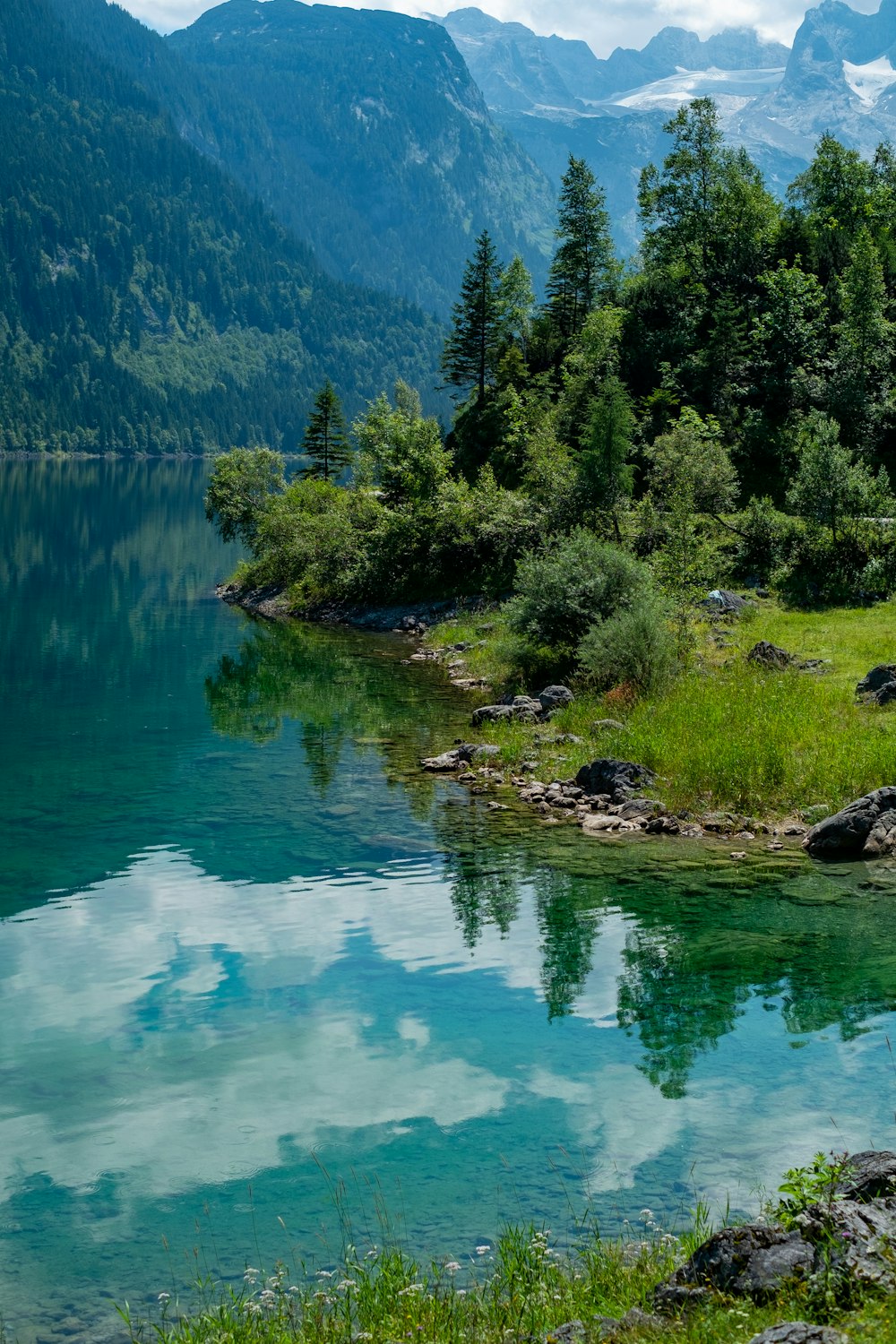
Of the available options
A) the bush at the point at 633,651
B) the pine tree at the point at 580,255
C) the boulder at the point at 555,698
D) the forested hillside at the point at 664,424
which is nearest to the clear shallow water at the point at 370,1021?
the boulder at the point at 555,698

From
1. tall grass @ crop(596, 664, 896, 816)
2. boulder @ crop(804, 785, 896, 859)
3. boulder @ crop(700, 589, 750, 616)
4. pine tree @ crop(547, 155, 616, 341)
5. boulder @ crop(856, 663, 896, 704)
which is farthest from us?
pine tree @ crop(547, 155, 616, 341)

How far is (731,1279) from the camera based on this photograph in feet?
29.3

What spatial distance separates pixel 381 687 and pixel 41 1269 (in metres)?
36.4

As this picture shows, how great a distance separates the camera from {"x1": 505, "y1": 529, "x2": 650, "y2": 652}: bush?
41.2m

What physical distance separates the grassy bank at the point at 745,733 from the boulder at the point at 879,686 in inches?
17.1

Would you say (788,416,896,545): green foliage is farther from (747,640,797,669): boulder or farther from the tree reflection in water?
the tree reflection in water

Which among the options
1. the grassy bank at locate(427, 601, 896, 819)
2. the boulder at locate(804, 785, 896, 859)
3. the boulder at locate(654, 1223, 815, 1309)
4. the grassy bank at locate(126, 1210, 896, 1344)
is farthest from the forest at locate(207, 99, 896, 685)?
the boulder at locate(654, 1223, 815, 1309)

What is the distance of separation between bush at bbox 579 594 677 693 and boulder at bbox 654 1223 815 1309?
27.1 m

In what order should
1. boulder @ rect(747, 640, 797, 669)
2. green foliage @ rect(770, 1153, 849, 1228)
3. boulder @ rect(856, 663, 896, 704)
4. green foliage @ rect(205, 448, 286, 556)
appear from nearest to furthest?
green foliage @ rect(770, 1153, 849, 1228) < boulder @ rect(856, 663, 896, 704) < boulder @ rect(747, 640, 797, 669) < green foliage @ rect(205, 448, 286, 556)

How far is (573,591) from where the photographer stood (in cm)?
4134

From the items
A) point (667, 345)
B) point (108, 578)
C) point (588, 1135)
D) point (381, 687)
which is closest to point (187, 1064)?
point (588, 1135)

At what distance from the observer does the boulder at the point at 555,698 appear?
37625mm

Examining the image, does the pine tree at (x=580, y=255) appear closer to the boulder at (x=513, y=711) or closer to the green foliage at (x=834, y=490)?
the green foliage at (x=834, y=490)

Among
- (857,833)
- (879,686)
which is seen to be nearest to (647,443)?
(879,686)
